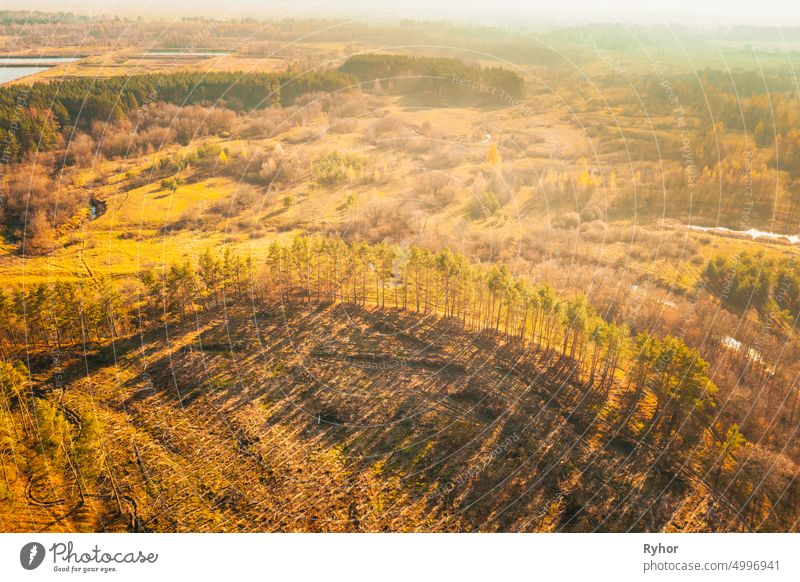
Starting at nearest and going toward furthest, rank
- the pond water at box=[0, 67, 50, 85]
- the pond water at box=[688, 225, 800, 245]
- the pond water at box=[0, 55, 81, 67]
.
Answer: the pond water at box=[688, 225, 800, 245] → the pond water at box=[0, 67, 50, 85] → the pond water at box=[0, 55, 81, 67]

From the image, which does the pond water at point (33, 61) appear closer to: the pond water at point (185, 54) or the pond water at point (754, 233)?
the pond water at point (185, 54)

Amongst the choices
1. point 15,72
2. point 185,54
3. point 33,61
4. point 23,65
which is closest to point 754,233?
point 185,54

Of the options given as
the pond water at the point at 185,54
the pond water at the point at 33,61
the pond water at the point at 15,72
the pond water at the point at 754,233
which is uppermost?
the pond water at the point at 185,54

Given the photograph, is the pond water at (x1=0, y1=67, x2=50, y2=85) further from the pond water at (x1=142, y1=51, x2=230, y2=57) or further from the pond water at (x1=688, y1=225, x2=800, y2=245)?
the pond water at (x1=688, y1=225, x2=800, y2=245)

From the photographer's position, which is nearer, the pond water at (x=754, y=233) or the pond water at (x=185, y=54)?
the pond water at (x=754, y=233)

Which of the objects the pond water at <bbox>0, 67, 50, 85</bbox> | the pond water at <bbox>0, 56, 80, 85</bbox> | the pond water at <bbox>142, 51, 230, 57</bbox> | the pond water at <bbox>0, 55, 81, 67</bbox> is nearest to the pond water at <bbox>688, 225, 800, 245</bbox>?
the pond water at <bbox>142, 51, 230, 57</bbox>

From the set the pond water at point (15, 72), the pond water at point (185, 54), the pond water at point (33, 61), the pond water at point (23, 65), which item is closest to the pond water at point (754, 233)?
the pond water at point (185, 54)
